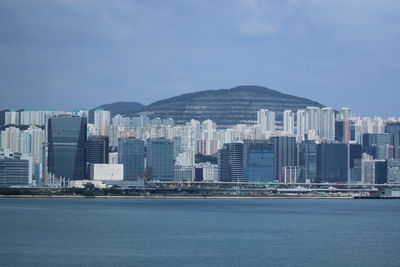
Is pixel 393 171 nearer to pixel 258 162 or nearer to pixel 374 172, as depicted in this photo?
pixel 374 172

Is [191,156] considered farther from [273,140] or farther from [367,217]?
[367,217]

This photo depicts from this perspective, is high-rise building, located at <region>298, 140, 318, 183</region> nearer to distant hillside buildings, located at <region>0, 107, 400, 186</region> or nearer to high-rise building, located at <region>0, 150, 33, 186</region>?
distant hillside buildings, located at <region>0, 107, 400, 186</region>

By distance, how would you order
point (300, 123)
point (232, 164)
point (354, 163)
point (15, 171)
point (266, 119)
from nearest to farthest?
1. point (15, 171)
2. point (232, 164)
3. point (354, 163)
4. point (300, 123)
5. point (266, 119)

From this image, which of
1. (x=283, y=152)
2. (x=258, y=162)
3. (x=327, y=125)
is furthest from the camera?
(x=327, y=125)

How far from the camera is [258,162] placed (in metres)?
125

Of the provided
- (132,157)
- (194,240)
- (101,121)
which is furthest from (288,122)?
(194,240)

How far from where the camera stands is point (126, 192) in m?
101

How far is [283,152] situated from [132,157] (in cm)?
1939

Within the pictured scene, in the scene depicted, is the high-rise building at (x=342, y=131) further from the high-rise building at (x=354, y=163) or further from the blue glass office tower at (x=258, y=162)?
the blue glass office tower at (x=258, y=162)

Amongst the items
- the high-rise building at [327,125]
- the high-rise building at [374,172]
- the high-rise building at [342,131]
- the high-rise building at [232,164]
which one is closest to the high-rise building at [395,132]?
the high-rise building at [342,131]

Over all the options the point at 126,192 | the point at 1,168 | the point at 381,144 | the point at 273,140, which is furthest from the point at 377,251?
the point at 381,144

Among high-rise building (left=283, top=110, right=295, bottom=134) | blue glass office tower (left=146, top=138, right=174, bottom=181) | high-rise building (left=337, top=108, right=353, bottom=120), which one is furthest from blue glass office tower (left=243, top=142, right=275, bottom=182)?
high-rise building (left=337, top=108, right=353, bottom=120)

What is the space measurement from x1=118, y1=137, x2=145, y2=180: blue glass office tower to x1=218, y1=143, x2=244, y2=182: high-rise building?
9.95 m

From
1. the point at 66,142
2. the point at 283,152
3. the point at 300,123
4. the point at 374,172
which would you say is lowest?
the point at 374,172
